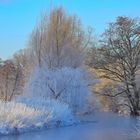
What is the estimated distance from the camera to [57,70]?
3158cm

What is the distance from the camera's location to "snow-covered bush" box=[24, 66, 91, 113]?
101 ft

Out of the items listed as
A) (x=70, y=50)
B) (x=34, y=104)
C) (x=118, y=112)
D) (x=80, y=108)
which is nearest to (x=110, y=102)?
(x=118, y=112)

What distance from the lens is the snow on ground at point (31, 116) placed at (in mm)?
20109

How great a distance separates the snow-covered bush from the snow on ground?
3538mm

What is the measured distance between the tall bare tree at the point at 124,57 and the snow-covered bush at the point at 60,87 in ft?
23.2

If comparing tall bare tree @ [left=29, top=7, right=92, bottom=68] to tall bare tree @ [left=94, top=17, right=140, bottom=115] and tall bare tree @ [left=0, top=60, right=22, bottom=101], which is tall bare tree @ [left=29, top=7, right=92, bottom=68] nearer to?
tall bare tree @ [left=94, top=17, right=140, bottom=115]

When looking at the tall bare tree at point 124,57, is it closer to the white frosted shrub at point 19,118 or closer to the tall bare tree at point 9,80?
the tall bare tree at point 9,80

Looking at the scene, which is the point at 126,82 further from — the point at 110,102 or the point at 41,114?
the point at 41,114

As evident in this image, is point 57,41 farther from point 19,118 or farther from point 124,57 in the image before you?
point 19,118

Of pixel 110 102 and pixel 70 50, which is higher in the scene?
pixel 70 50

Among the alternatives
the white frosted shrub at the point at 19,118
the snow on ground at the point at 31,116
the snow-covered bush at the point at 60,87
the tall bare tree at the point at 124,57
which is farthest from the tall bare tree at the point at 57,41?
the white frosted shrub at the point at 19,118

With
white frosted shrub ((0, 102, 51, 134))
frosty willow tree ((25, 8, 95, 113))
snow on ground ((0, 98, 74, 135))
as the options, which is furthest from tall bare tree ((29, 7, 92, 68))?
white frosted shrub ((0, 102, 51, 134))

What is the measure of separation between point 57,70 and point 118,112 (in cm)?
958

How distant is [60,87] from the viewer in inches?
1217
